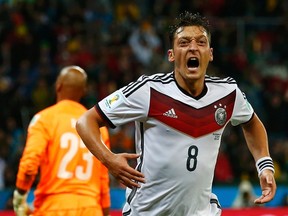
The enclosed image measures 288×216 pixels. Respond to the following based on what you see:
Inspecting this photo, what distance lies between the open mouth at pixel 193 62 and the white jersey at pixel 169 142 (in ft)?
0.52

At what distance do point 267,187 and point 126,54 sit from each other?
980 centimetres

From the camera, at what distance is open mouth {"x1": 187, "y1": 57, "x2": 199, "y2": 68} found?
199 inches

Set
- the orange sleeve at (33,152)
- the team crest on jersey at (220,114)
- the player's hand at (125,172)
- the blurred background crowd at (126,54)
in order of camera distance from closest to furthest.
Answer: the player's hand at (125,172), the team crest on jersey at (220,114), the orange sleeve at (33,152), the blurred background crowd at (126,54)

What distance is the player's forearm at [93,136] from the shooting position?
483cm

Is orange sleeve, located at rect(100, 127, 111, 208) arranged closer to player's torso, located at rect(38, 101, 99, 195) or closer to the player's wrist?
player's torso, located at rect(38, 101, 99, 195)

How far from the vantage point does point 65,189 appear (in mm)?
6551

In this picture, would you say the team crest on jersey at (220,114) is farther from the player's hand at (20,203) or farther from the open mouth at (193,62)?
the player's hand at (20,203)

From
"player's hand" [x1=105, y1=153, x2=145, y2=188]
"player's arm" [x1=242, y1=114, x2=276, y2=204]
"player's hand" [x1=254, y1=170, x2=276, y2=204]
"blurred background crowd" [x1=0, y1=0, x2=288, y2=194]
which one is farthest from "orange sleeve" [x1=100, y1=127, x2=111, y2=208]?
"blurred background crowd" [x1=0, y1=0, x2=288, y2=194]

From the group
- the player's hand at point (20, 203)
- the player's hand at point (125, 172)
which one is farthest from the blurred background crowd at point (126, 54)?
the player's hand at point (125, 172)

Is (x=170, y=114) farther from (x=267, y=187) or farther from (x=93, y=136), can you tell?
(x=267, y=187)

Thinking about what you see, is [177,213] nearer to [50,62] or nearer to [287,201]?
[287,201]

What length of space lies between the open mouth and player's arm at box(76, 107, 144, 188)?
623 millimetres

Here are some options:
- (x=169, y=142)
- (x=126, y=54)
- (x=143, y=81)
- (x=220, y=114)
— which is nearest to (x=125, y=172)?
(x=169, y=142)

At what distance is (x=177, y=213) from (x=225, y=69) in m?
10.5
